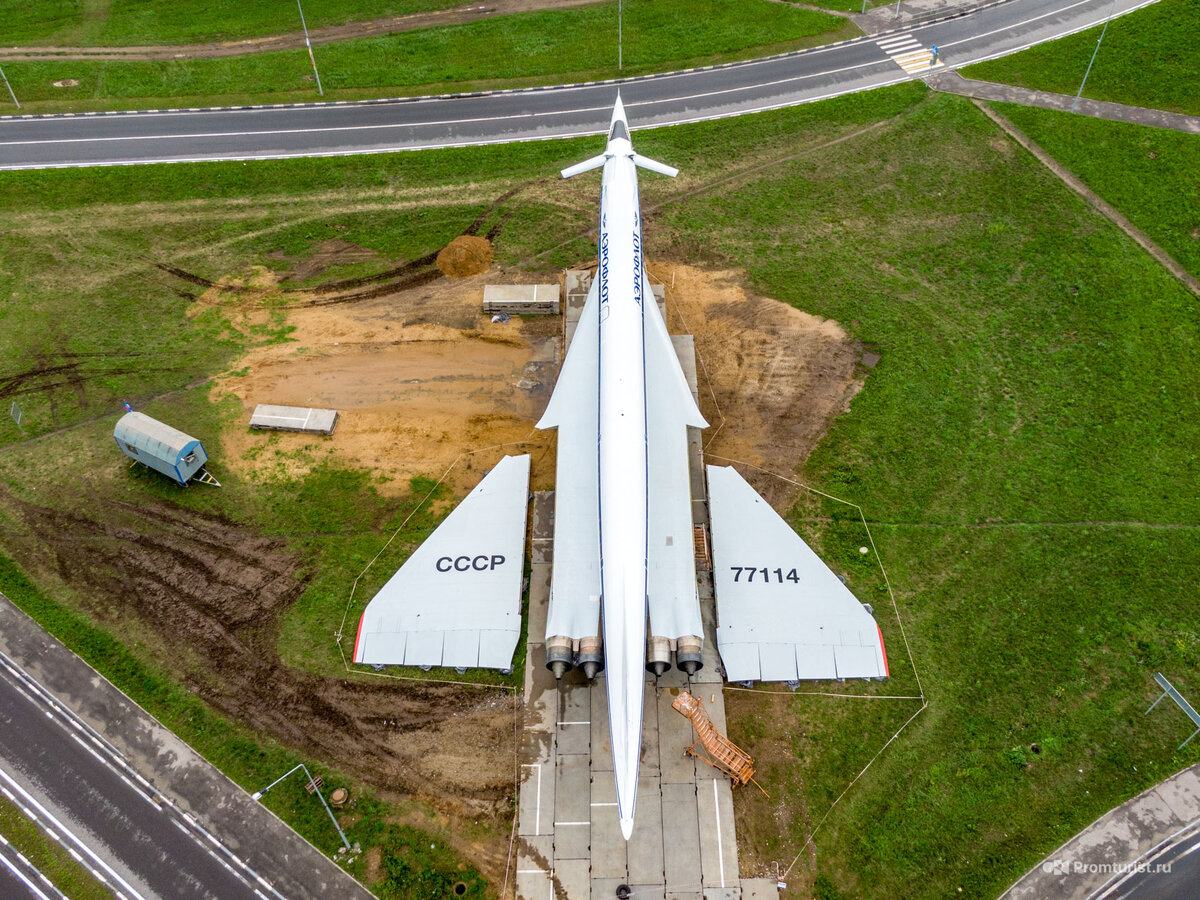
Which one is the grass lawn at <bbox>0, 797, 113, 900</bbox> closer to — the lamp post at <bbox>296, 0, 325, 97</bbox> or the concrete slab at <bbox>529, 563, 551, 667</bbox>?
the concrete slab at <bbox>529, 563, 551, 667</bbox>

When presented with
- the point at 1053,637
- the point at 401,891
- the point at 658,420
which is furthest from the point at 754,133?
the point at 401,891

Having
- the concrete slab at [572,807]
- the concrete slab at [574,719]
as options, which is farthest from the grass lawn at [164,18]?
the concrete slab at [572,807]

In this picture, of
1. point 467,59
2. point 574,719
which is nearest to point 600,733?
point 574,719

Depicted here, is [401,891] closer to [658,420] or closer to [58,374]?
[658,420]

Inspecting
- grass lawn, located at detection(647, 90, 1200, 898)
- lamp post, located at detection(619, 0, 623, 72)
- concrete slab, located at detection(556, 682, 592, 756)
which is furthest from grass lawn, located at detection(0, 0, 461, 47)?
concrete slab, located at detection(556, 682, 592, 756)

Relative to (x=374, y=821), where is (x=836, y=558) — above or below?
above

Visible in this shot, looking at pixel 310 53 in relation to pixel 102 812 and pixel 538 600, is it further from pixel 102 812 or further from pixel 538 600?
pixel 102 812

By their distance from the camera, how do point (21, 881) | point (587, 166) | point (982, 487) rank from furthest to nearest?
point (587, 166) < point (982, 487) < point (21, 881)
